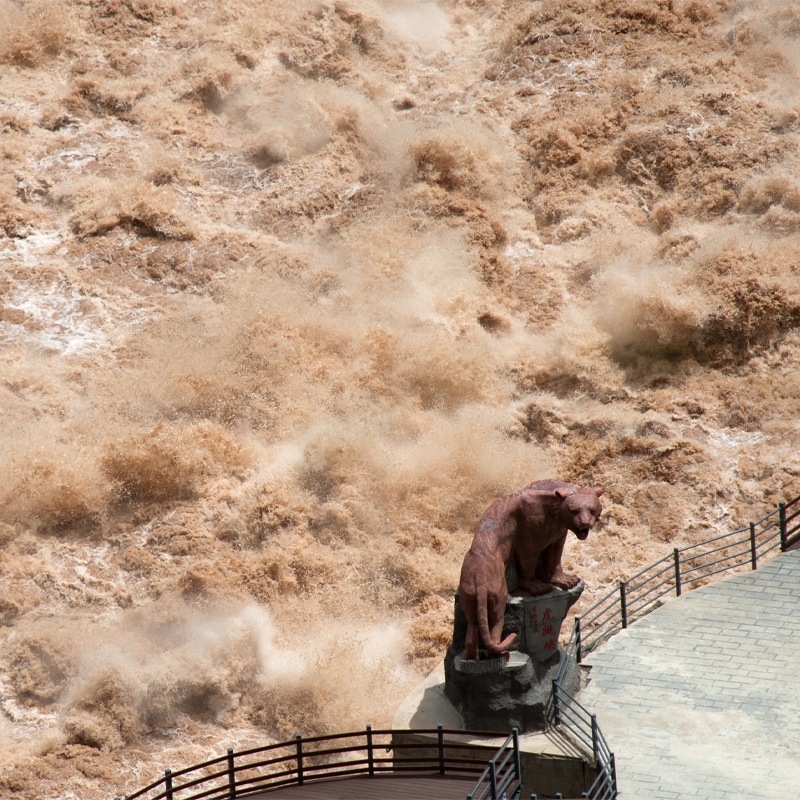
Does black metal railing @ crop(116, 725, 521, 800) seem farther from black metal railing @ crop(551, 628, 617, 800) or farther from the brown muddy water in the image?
the brown muddy water

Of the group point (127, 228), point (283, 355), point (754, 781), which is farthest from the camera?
point (127, 228)

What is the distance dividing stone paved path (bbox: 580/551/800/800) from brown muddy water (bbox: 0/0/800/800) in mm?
4029

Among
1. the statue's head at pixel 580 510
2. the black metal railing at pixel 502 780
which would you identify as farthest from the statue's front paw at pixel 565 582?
the black metal railing at pixel 502 780

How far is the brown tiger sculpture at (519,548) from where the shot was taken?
1246 cm

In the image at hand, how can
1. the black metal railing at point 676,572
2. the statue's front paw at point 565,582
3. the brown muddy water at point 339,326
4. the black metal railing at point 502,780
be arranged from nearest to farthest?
the black metal railing at point 502,780 → the statue's front paw at point 565,582 → the black metal railing at point 676,572 → the brown muddy water at point 339,326

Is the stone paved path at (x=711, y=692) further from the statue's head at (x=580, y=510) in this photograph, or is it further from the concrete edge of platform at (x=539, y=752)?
the statue's head at (x=580, y=510)

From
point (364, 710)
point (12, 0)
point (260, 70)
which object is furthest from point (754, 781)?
point (12, 0)

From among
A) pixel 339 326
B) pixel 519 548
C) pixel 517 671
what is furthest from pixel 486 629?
pixel 339 326

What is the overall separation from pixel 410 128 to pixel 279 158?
307 centimetres

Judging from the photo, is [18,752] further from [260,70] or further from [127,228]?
[260,70]

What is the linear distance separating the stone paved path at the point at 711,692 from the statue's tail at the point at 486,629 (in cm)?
155

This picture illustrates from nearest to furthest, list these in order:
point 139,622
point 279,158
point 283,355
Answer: point 139,622
point 283,355
point 279,158

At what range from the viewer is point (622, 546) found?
19625 mm

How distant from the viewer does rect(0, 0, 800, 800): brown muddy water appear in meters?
18.1
